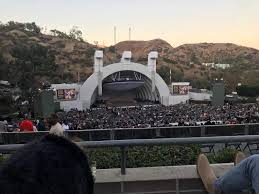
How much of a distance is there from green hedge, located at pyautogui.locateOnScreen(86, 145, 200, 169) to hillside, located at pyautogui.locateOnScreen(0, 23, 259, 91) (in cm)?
4285

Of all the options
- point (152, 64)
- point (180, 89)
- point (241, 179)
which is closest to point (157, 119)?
point (241, 179)

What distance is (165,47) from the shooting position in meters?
183

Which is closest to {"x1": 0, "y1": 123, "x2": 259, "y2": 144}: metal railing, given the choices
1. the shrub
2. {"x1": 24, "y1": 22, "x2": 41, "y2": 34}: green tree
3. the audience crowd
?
the audience crowd

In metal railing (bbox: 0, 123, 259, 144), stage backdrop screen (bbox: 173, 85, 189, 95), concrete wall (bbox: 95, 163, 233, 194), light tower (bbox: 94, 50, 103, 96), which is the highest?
light tower (bbox: 94, 50, 103, 96)

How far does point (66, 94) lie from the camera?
5131 cm

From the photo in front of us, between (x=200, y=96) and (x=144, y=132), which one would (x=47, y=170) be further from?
(x=200, y=96)

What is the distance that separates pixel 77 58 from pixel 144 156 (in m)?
105

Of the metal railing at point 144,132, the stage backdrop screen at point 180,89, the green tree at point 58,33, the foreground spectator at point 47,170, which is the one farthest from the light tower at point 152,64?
the green tree at point 58,33

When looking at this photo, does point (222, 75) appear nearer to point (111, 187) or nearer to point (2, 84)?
point (2, 84)

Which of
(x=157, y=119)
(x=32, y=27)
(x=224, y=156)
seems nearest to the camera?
(x=224, y=156)

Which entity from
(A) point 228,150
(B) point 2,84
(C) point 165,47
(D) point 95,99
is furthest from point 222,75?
(A) point 228,150

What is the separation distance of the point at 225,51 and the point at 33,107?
149 m

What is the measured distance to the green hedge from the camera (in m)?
4.25

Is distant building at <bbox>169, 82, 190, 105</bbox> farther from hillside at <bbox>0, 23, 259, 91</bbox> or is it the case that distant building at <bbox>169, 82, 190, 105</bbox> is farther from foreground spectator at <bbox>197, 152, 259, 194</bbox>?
foreground spectator at <bbox>197, 152, 259, 194</bbox>
